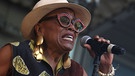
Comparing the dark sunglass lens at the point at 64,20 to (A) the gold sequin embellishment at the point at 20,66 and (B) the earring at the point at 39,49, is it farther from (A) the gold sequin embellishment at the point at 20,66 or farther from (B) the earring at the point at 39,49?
(A) the gold sequin embellishment at the point at 20,66

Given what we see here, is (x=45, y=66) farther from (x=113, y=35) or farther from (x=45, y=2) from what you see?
(x=113, y=35)

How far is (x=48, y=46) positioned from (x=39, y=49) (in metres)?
0.07

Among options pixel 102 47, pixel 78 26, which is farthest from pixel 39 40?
A: pixel 102 47

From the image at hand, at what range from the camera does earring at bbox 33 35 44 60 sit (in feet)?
9.24

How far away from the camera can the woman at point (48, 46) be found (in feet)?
8.98

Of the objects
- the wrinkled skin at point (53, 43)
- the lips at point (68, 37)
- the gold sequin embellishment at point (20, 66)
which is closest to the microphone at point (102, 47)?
the wrinkled skin at point (53, 43)

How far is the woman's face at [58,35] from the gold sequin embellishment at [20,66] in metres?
0.22

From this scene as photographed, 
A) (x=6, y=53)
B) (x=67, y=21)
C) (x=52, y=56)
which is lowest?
(x=52, y=56)

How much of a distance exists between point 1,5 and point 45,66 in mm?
5064

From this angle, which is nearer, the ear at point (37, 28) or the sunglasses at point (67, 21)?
the sunglasses at point (67, 21)

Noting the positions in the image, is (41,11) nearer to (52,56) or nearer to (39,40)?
(39,40)

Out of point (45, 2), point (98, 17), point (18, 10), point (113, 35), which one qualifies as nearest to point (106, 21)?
point (98, 17)

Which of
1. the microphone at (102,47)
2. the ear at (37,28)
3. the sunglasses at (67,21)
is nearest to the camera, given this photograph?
the microphone at (102,47)

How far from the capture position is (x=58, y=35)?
2.76 metres
